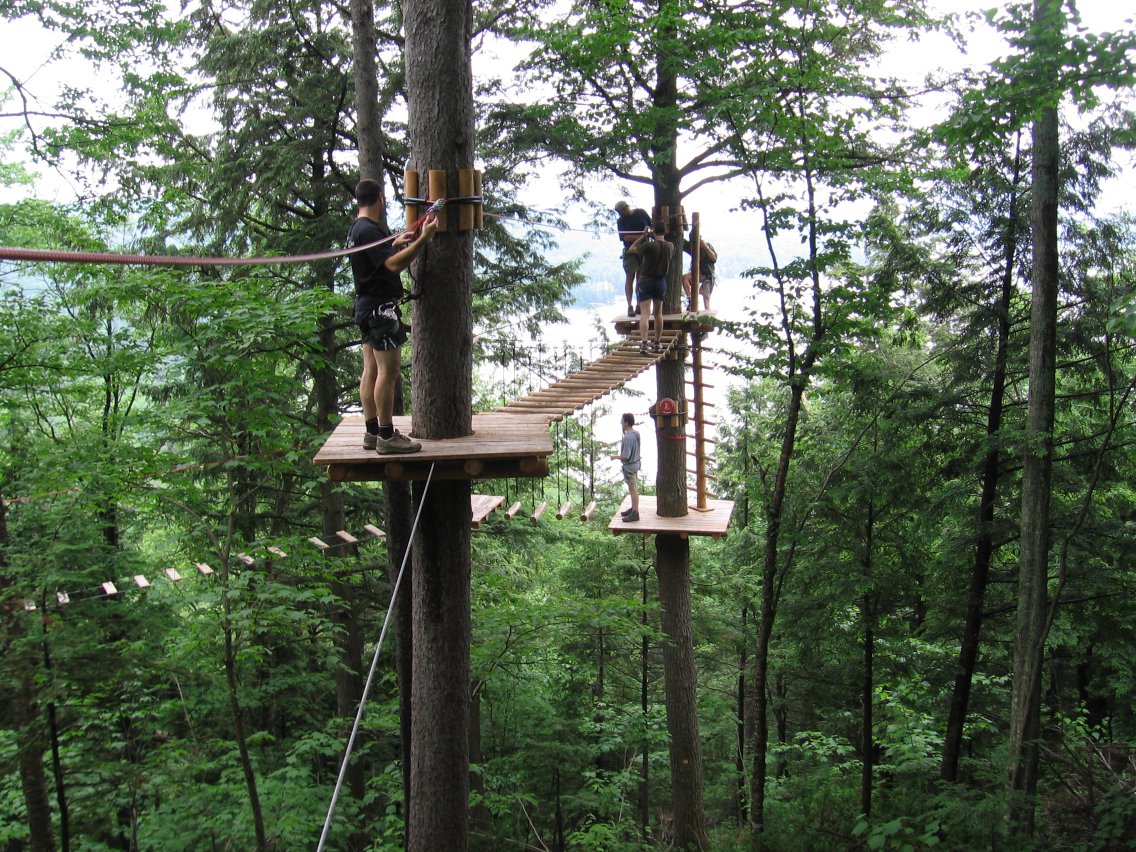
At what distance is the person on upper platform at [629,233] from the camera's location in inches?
294

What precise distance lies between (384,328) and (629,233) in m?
4.50

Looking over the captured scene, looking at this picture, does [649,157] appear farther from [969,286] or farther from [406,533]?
[406,533]

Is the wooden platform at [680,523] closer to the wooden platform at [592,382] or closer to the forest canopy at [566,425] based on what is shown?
the forest canopy at [566,425]

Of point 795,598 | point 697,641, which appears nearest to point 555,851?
point 697,641

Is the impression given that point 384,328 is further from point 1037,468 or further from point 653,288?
point 1037,468

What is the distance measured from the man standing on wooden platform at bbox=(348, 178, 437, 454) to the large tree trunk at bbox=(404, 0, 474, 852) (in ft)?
0.42

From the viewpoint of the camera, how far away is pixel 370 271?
11.1 feet

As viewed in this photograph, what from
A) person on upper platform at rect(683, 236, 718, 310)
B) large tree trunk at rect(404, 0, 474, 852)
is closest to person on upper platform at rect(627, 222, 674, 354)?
person on upper platform at rect(683, 236, 718, 310)

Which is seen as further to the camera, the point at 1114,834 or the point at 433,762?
the point at 1114,834

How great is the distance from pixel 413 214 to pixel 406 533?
6.81 feet

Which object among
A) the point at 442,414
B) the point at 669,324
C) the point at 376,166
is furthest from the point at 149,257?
the point at 669,324

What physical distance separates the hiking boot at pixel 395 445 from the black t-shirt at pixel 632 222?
477cm

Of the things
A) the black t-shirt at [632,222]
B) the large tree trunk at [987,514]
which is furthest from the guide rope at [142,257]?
the large tree trunk at [987,514]

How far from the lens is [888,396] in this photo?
7.21 m
